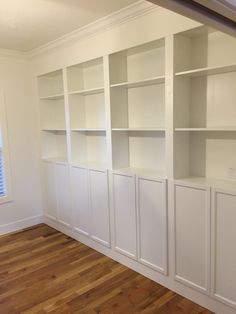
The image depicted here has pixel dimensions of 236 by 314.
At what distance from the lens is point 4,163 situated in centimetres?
386

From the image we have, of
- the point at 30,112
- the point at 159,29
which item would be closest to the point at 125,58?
the point at 159,29

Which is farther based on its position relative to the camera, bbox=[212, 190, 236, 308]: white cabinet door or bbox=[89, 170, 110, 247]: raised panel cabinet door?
bbox=[89, 170, 110, 247]: raised panel cabinet door

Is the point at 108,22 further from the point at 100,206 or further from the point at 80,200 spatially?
the point at 80,200

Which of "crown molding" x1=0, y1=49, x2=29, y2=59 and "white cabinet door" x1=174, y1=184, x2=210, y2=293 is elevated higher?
"crown molding" x1=0, y1=49, x2=29, y2=59

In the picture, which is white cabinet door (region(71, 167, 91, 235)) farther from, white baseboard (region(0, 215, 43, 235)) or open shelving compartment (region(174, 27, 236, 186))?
open shelving compartment (region(174, 27, 236, 186))

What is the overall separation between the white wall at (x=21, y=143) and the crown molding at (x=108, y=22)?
2.16ft

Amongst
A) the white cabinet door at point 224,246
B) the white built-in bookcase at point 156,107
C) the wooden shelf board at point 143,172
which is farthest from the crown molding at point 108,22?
the white cabinet door at point 224,246

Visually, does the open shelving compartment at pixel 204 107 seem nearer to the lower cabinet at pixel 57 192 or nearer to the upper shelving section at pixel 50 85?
the lower cabinet at pixel 57 192

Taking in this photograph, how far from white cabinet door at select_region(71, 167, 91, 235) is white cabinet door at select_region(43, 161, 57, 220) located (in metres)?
0.48

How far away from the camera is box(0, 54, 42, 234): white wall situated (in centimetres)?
382

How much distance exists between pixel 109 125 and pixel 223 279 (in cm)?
175

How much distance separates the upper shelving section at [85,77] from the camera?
10.9 feet

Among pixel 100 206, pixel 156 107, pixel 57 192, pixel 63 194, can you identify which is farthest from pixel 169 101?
pixel 57 192

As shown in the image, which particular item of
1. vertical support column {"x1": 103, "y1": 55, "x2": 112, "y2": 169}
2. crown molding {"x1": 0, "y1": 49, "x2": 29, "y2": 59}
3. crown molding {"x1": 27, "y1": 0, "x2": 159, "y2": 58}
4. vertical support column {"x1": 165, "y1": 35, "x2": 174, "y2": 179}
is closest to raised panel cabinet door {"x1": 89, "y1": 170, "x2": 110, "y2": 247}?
vertical support column {"x1": 103, "y1": 55, "x2": 112, "y2": 169}
